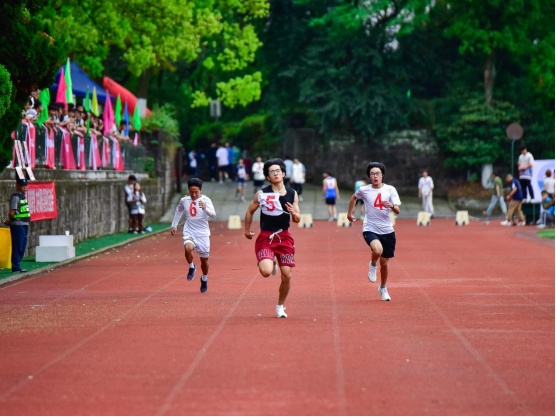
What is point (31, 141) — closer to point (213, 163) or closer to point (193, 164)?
point (193, 164)

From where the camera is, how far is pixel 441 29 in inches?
2066

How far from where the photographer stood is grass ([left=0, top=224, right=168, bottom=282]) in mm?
21219

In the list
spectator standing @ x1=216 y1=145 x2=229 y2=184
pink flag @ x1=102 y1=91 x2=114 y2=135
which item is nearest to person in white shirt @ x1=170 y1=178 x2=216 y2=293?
pink flag @ x1=102 y1=91 x2=114 y2=135

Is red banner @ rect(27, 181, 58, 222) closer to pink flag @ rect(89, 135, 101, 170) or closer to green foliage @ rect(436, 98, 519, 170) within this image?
pink flag @ rect(89, 135, 101, 170)

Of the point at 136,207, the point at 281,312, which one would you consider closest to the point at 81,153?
the point at 136,207

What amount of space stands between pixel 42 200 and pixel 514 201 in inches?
692

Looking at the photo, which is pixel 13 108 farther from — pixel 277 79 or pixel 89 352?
pixel 277 79

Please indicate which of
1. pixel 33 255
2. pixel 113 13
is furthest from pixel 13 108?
Result: pixel 113 13

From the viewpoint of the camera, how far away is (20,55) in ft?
63.6

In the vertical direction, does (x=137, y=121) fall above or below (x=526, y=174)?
above

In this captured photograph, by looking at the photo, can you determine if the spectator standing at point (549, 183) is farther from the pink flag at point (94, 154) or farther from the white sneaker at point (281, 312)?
the white sneaker at point (281, 312)

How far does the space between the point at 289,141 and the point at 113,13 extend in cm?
2219

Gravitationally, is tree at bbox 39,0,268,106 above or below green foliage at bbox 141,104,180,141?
above

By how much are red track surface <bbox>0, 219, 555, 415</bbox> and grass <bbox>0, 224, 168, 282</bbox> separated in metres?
0.81
